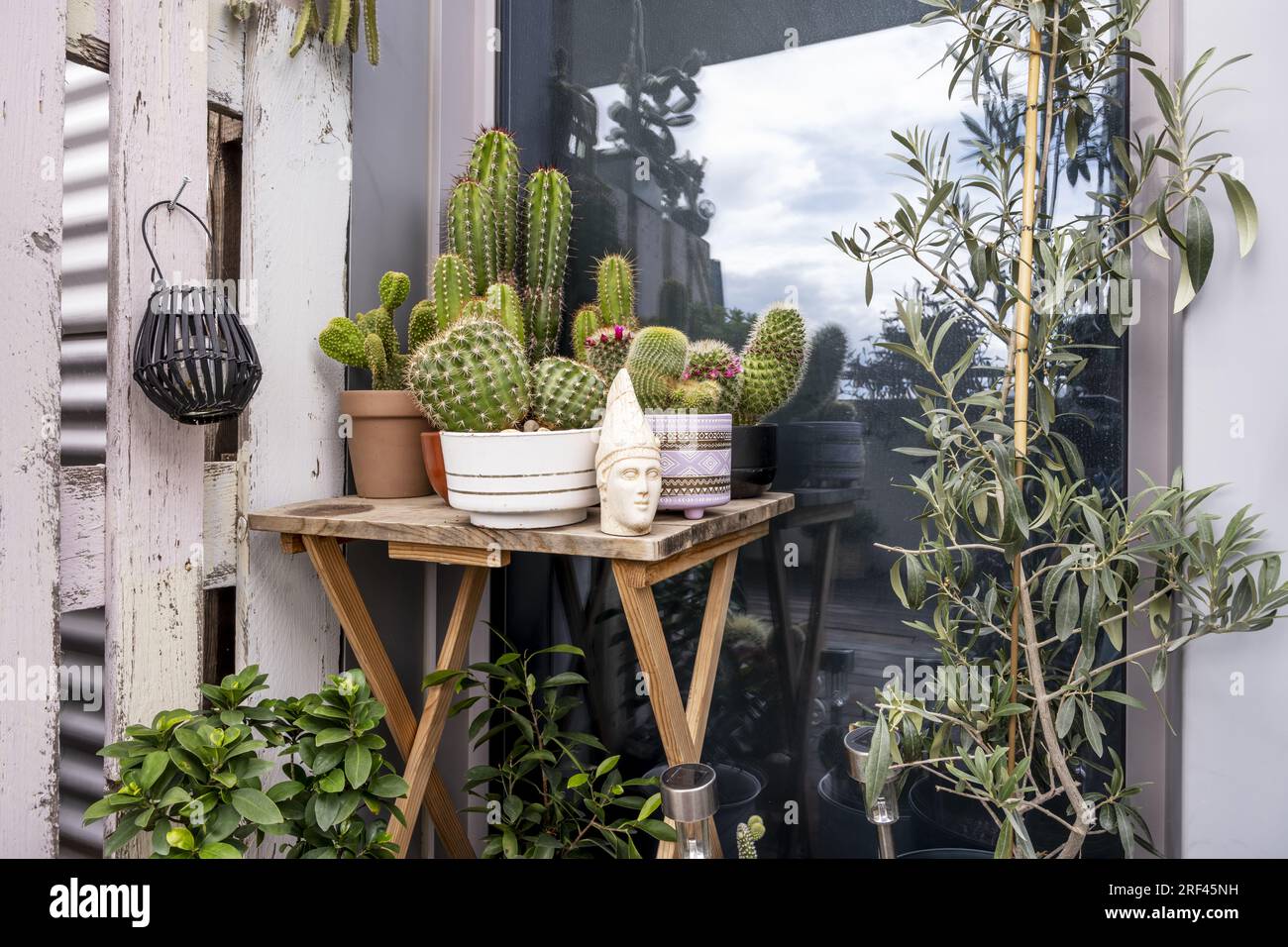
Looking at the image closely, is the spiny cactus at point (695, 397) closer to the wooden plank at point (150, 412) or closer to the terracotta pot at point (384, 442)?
the terracotta pot at point (384, 442)

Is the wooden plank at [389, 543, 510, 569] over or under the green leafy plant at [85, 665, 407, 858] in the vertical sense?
Result: over

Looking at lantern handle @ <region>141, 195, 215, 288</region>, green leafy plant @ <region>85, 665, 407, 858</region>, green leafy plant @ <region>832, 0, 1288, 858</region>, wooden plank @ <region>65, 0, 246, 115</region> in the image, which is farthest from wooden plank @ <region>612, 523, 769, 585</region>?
wooden plank @ <region>65, 0, 246, 115</region>

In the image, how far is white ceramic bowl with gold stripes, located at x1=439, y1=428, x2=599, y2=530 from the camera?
32.9 inches

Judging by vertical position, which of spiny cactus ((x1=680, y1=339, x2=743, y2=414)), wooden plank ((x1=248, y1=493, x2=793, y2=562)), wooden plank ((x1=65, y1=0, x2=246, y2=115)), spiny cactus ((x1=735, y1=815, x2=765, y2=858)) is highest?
wooden plank ((x1=65, y1=0, x2=246, y2=115))

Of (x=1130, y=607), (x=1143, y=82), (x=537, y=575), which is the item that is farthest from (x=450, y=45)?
(x=1130, y=607)

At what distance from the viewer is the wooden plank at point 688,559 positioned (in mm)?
834

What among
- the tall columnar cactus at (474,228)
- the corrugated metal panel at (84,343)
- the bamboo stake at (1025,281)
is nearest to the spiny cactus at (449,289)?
the tall columnar cactus at (474,228)

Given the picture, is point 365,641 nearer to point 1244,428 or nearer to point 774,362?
point 774,362

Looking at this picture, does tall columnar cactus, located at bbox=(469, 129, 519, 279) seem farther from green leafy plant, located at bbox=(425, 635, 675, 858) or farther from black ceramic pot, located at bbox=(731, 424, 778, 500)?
green leafy plant, located at bbox=(425, 635, 675, 858)

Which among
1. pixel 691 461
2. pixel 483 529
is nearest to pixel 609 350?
pixel 691 461

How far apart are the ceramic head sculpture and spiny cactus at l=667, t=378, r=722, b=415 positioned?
115 mm

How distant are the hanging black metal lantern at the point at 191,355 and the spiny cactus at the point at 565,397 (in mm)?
364

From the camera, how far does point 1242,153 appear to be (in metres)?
0.87
